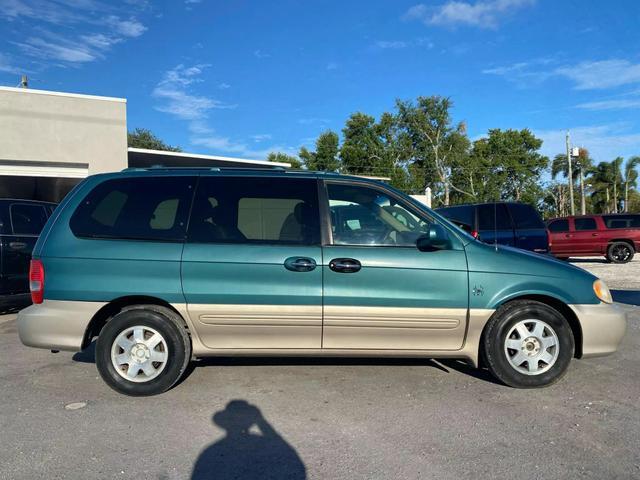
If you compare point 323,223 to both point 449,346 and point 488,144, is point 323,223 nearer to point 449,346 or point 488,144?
point 449,346

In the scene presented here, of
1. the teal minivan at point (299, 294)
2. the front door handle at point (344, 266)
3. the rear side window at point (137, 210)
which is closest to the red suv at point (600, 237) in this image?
the teal minivan at point (299, 294)

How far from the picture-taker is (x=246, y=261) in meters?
4.11

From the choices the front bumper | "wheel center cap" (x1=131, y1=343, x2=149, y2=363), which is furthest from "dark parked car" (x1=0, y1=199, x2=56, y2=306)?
the front bumper

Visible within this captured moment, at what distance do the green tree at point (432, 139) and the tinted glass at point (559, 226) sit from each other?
109 feet

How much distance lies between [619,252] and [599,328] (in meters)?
14.2

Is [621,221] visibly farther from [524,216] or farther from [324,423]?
[324,423]

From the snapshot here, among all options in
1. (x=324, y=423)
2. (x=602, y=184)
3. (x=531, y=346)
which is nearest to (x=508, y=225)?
(x=531, y=346)

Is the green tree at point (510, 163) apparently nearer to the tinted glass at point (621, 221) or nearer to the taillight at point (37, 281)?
the tinted glass at point (621, 221)

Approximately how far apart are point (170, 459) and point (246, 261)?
1.62 m

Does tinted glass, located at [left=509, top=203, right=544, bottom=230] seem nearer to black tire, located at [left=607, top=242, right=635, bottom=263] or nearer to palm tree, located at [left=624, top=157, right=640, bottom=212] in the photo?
black tire, located at [left=607, top=242, right=635, bottom=263]

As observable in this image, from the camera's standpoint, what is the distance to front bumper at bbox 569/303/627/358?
13.8ft

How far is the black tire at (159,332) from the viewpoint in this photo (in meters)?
4.15

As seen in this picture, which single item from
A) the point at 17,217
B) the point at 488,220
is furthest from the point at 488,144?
the point at 17,217

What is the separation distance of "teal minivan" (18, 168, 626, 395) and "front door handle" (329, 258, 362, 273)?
0.04 ft
